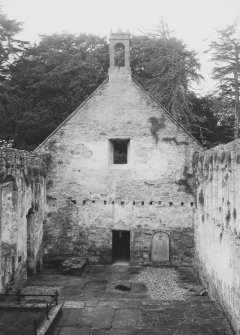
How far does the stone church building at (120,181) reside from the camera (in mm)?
17531

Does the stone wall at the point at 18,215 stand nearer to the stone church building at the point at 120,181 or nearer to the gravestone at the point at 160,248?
the stone church building at the point at 120,181

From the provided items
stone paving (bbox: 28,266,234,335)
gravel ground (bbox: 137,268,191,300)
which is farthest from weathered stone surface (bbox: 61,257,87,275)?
gravel ground (bbox: 137,268,191,300)

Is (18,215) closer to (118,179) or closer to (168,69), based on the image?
(118,179)

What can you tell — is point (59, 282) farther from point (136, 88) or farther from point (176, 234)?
point (136, 88)

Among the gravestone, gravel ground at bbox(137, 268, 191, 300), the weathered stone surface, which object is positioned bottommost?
gravel ground at bbox(137, 268, 191, 300)

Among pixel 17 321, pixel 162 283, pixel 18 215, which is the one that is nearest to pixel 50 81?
pixel 18 215

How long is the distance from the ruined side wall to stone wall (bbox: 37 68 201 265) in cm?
182

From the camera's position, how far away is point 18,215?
1382 centimetres

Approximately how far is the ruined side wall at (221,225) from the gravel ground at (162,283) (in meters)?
1.08

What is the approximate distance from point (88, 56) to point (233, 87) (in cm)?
1195

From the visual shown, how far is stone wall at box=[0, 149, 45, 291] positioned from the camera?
12.9 metres

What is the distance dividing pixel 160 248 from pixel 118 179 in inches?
150

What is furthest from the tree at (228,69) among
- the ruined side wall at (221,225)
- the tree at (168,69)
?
the ruined side wall at (221,225)

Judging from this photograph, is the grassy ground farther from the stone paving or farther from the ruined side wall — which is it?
the ruined side wall
